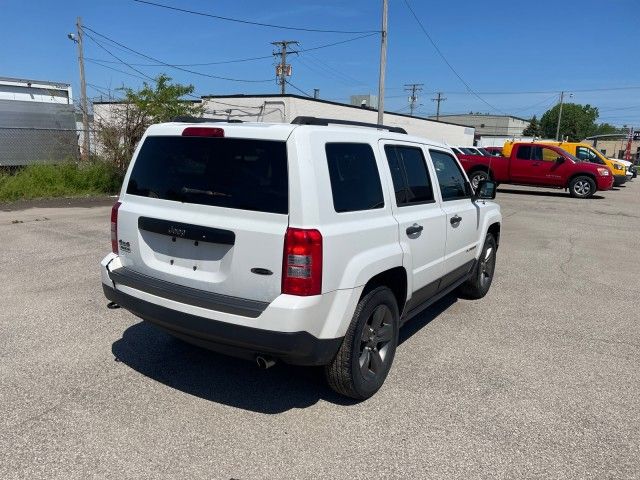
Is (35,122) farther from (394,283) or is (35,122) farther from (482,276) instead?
(394,283)

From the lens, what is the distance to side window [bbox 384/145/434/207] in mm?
3797

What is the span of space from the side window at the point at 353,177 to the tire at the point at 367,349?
618mm

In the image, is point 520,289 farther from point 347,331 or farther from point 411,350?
point 347,331

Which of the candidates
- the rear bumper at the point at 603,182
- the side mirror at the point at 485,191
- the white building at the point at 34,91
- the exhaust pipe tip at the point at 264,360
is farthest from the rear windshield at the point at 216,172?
the rear bumper at the point at 603,182

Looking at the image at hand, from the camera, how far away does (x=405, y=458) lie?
293 cm

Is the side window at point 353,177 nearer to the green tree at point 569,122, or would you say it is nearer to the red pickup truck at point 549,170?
the red pickup truck at point 549,170

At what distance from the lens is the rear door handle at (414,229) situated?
12.4 feet

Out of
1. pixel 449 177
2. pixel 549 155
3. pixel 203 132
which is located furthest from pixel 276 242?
pixel 549 155

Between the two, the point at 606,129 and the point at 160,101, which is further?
the point at 606,129

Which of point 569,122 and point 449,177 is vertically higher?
point 569,122

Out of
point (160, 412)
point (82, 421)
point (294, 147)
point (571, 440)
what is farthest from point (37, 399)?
point (571, 440)

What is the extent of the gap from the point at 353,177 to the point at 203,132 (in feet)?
3.35

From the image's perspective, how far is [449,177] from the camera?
16.0ft

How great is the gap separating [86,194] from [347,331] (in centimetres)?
1248
